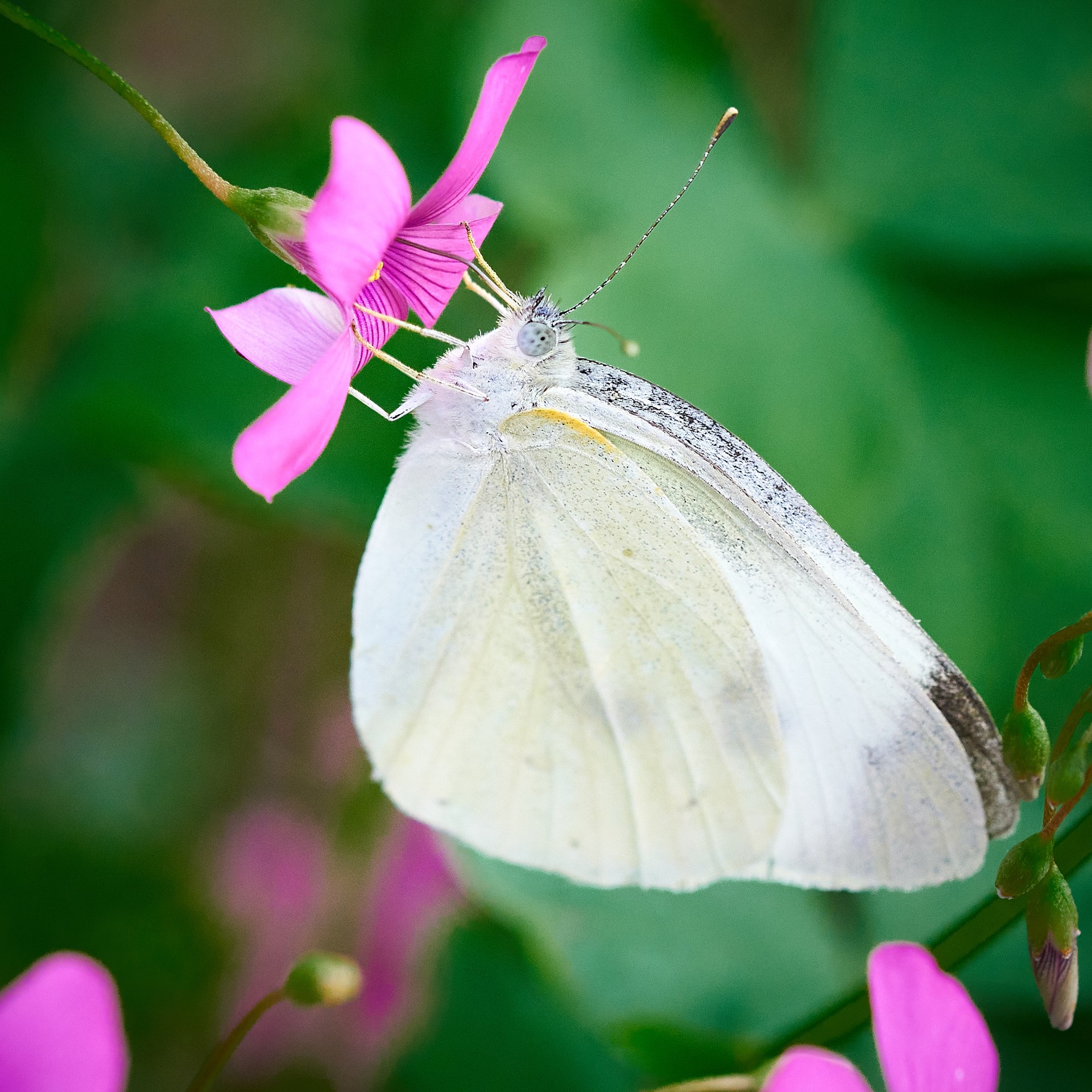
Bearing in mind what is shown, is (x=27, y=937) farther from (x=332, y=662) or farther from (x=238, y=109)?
(x=238, y=109)

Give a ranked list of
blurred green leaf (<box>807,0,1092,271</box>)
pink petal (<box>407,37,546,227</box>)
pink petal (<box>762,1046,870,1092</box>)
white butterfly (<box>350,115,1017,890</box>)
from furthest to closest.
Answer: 1. blurred green leaf (<box>807,0,1092,271</box>)
2. white butterfly (<box>350,115,1017,890</box>)
3. pink petal (<box>407,37,546,227</box>)
4. pink petal (<box>762,1046,870,1092</box>)

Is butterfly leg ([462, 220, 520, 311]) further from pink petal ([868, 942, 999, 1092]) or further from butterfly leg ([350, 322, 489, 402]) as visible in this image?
pink petal ([868, 942, 999, 1092])

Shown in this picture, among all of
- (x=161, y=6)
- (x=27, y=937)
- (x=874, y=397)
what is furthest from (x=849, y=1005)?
(x=161, y=6)

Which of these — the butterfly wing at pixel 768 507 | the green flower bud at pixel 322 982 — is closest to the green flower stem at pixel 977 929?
the butterfly wing at pixel 768 507

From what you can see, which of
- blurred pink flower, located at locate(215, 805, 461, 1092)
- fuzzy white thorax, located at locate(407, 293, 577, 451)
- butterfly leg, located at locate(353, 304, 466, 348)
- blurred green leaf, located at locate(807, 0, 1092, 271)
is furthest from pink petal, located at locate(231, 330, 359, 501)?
blurred green leaf, located at locate(807, 0, 1092, 271)

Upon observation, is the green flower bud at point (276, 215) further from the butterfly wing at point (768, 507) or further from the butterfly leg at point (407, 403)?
the butterfly wing at point (768, 507)

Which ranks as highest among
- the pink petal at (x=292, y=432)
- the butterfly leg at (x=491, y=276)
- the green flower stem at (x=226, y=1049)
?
the butterfly leg at (x=491, y=276)

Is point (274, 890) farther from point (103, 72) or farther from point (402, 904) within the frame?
point (103, 72)
